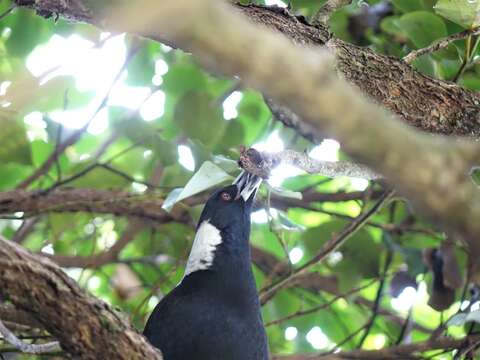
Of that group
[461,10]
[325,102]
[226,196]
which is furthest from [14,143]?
[325,102]

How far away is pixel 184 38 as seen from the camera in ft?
3.56

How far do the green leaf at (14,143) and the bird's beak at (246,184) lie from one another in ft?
2.65

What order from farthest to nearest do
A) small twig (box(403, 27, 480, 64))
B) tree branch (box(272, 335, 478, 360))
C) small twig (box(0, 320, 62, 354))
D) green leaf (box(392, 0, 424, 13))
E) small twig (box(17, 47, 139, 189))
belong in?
1. small twig (box(17, 47, 139, 189))
2. tree branch (box(272, 335, 478, 360))
3. green leaf (box(392, 0, 424, 13))
4. small twig (box(403, 27, 480, 64))
5. small twig (box(0, 320, 62, 354))

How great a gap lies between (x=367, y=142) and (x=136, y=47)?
2.84 m

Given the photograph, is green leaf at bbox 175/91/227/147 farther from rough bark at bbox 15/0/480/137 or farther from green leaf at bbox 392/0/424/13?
rough bark at bbox 15/0/480/137

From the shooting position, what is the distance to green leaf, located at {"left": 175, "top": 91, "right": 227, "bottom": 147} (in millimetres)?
3402

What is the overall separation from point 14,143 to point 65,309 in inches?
61.2

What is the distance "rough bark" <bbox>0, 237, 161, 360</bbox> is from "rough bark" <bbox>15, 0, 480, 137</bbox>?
0.69 metres

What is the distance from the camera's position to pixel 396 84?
2.37 meters

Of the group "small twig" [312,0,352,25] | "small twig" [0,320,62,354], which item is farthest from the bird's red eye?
"small twig" [0,320,62,354]

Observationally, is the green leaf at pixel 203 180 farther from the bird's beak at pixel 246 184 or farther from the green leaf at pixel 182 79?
the green leaf at pixel 182 79

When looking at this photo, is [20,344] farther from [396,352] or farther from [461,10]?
[396,352]

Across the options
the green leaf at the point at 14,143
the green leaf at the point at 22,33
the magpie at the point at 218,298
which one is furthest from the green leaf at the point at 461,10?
the green leaf at the point at 22,33

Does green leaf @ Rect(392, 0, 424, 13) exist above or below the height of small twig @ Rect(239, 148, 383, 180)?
above
